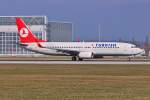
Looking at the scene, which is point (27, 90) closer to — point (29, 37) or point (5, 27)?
point (29, 37)

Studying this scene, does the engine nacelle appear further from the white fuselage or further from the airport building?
the airport building

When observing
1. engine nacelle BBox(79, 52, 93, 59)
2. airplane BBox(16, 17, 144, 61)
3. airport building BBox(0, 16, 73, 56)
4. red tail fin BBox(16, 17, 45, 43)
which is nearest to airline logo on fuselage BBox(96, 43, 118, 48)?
airplane BBox(16, 17, 144, 61)

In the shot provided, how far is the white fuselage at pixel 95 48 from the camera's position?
271 feet

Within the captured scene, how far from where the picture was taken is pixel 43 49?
8688 cm

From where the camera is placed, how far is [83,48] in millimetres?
84312

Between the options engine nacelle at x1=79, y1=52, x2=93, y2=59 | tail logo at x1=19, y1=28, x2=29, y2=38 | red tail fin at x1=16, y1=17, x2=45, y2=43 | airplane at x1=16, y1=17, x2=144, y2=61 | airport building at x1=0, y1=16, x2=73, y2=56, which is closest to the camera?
engine nacelle at x1=79, y1=52, x2=93, y2=59

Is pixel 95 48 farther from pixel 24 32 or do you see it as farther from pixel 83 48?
pixel 24 32

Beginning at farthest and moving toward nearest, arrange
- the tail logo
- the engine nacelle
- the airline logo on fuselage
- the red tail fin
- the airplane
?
1. the tail logo
2. the red tail fin
3. the airplane
4. the airline logo on fuselage
5. the engine nacelle

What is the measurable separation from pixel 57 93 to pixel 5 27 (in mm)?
134125

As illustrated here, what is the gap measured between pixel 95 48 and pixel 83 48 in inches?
85.9

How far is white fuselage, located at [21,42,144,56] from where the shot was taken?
8269cm

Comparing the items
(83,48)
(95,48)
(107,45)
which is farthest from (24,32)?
(107,45)

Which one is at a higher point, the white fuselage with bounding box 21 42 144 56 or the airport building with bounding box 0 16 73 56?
the airport building with bounding box 0 16 73 56

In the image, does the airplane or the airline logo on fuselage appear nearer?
the airline logo on fuselage
